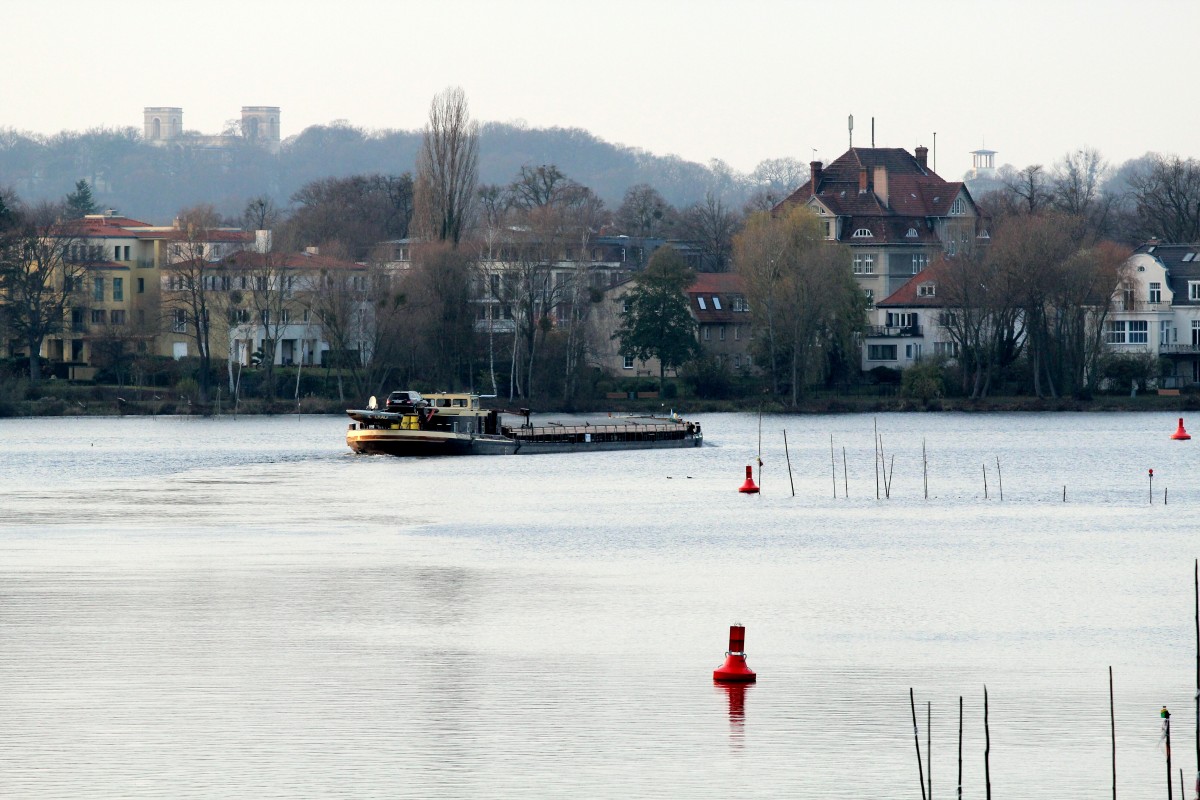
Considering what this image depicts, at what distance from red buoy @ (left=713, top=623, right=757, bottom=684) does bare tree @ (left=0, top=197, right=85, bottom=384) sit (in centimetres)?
7683

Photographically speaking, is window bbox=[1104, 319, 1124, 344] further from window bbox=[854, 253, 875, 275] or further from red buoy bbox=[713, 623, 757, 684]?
red buoy bbox=[713, 623, 757, 684]

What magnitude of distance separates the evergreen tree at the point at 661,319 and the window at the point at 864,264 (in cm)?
2060

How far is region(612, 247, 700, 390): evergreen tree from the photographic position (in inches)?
3834

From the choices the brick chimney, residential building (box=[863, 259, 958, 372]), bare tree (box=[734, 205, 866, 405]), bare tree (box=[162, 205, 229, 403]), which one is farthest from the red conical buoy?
the brick chimney

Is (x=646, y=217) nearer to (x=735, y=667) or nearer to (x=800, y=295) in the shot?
(x=800, y=295)

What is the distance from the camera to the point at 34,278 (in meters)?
96.2

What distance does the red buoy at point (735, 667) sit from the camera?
22.1 meters

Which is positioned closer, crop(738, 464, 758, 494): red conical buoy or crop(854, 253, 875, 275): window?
crop(738, 464, 758, 494): red conical buoy

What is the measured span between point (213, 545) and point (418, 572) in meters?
6.00

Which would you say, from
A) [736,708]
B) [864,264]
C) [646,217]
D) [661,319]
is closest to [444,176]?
[661,319]

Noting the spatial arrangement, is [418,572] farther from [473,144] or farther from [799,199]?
[799,199]

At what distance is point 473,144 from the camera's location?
95.9 metres

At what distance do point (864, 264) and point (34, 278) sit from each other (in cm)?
4966

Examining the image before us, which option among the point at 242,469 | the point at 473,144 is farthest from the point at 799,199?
the point at 242,469
